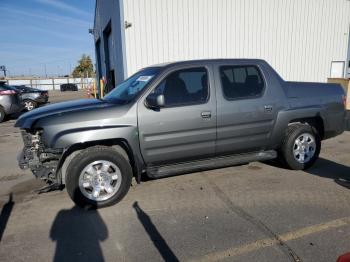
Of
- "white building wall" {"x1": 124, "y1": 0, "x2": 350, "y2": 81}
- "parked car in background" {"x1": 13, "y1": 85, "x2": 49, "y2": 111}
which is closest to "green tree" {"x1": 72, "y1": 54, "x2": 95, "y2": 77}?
"parked car in background" {"x1": 13, "y1": 85, "x2": 49, "y2": 111}

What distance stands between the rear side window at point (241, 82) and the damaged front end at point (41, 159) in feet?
8.16

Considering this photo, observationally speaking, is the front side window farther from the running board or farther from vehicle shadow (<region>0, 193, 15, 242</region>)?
vehicle shadow (<region>0, 193, 15, 242</region>)

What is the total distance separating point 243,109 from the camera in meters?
4.46

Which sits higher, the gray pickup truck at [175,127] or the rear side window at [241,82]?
the rear side window at [241,82]

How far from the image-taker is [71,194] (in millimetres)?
3758

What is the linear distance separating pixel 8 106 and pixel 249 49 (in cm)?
1033

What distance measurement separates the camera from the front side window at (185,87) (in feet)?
13.6

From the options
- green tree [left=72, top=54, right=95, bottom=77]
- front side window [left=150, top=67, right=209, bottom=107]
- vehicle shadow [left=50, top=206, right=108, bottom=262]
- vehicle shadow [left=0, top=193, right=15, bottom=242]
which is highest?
green tree [left=72, top=54, right=95, bottom=77]

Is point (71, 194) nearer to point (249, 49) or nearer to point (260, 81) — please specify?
point (260, 81)

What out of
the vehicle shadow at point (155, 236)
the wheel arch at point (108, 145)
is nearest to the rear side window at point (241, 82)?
the wheel arch at point (108, 145)

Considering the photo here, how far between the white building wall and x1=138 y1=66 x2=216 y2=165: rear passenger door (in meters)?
6.52

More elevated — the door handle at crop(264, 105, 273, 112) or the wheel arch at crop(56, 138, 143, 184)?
the door handle at crop(264, 105, 273, 112)

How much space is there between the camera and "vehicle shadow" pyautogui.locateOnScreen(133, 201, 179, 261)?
2861mm

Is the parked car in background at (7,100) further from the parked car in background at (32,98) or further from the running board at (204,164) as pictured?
the running board at (204,164)
